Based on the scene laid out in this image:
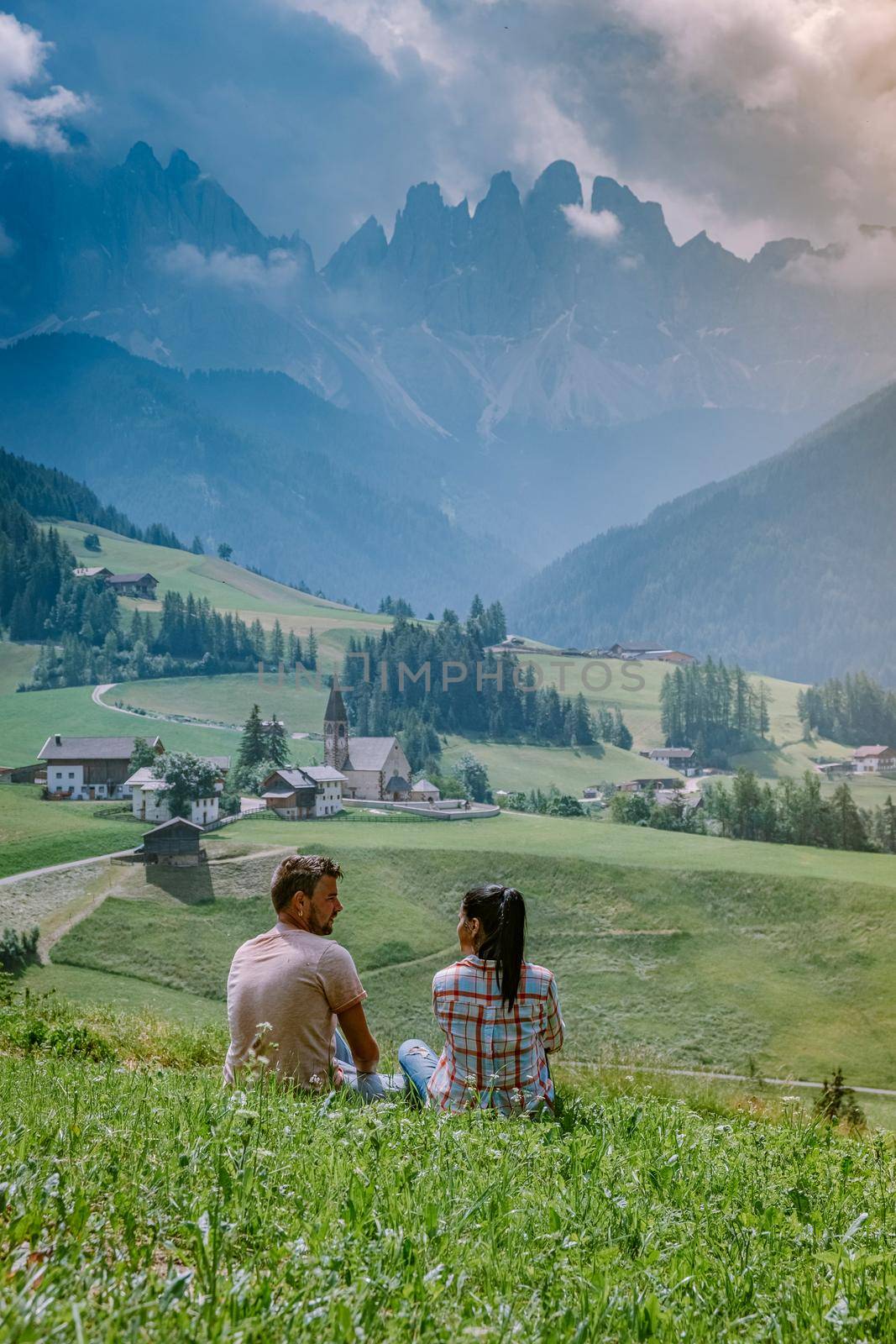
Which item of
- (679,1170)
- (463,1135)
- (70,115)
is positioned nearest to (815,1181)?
(679,1170)

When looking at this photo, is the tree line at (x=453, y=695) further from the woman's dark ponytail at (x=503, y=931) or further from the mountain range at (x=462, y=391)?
the mountain range at (x=462, y=391)

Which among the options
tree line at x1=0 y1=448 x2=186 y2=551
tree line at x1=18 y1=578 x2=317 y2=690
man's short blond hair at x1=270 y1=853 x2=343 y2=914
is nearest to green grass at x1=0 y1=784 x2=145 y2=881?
tree line at x1=18 y1=578 x2=317 y2=690

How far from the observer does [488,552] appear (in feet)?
483

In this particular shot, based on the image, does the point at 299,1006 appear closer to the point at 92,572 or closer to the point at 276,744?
the point at 276,744

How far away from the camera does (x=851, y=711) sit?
37.6m

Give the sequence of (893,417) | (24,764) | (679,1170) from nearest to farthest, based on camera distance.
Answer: (679,1170) → (24,764) → (893,417)

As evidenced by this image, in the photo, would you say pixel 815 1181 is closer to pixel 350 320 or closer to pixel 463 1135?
pixel 463 1135

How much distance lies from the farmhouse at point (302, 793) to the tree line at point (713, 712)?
1600 cm

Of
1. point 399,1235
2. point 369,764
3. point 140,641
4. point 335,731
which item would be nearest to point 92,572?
point 140,641

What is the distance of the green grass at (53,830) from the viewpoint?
17797 mm

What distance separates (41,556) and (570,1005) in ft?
59.8

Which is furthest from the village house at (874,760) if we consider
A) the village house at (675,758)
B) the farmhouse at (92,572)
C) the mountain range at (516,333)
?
the mountain range at (516,333)

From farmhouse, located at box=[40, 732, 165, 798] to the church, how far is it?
16.8ft

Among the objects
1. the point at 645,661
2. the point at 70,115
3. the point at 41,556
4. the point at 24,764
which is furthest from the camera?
the point at 645,661
